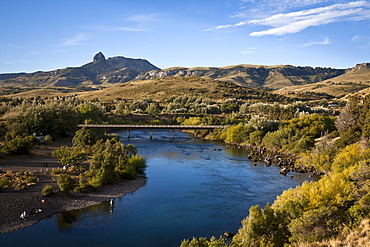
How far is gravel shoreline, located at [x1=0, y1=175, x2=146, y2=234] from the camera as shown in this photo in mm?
30547

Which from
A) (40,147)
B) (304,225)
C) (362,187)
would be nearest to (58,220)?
(304,225)

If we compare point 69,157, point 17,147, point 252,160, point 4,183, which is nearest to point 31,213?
point 4,183

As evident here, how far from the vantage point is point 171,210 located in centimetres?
3591

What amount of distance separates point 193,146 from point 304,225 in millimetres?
61086

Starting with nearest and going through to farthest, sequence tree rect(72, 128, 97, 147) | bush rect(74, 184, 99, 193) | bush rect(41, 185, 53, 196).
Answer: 1. bush rect(41, 185, 53, 196)
2. bush rect(74, 184, 99, 193)
3. tree rect(72, 128, 97, 147)

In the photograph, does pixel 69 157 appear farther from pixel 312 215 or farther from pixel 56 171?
pixel 312 215

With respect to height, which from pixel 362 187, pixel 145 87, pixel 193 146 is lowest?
pixel 193 146

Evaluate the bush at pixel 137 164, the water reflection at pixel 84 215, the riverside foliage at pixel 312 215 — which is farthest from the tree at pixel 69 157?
the riverside foliage at pixel 312 215

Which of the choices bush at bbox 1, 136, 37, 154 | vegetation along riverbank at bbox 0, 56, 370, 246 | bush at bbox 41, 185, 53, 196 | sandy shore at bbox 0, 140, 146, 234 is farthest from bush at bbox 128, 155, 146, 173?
bush at bbox 1, 136, 37, 154

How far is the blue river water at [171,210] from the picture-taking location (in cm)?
2830

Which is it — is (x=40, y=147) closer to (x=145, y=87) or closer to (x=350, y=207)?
(x=350, y=207)

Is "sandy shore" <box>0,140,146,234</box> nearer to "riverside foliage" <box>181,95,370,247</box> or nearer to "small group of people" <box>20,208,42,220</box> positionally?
"small group of people" <box>20,208,42,220</box>

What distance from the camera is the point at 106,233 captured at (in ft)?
95.6

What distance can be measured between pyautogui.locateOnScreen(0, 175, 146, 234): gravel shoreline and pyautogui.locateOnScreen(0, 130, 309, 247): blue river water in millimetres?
1203
